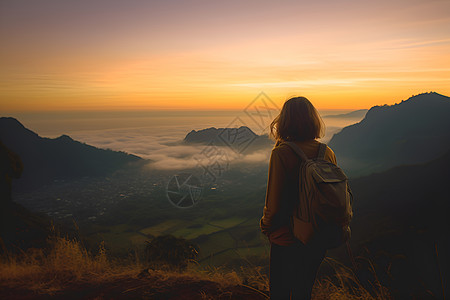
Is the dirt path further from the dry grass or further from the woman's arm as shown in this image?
the woman's arm

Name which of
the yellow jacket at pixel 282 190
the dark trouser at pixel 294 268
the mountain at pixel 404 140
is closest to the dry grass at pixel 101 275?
the dark trouser at pixel 294 268

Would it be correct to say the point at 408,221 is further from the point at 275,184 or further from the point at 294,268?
the point at 275,184

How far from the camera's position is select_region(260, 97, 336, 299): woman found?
2.47m

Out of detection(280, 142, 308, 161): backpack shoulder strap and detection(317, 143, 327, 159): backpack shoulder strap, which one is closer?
detection(280, 142, 308, 161): backpack shoulder strap

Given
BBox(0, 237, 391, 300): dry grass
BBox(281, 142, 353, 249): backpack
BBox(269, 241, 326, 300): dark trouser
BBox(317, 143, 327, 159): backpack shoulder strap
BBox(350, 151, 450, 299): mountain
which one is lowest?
BBox(350, 151, 450, 299): mountain

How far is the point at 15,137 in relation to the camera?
199625 millimetres

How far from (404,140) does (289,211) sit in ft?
604

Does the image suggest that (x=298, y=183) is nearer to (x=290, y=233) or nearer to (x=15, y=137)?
(x=290, y=233)

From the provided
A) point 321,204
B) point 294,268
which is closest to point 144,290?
point 294,268

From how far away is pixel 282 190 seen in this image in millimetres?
2473

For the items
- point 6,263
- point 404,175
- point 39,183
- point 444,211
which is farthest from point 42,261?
point 39,183

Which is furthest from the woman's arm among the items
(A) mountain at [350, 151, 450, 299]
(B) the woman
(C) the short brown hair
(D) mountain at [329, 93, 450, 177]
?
(D) mountain at [329, 93, 450, 177]

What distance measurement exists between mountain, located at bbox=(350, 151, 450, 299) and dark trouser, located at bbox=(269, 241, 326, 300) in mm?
19115

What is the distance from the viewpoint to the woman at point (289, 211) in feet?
8.10
